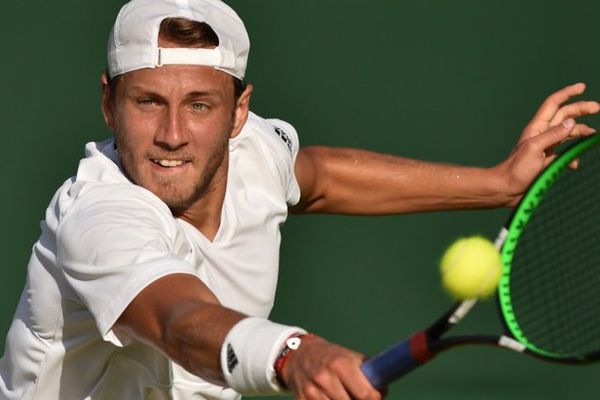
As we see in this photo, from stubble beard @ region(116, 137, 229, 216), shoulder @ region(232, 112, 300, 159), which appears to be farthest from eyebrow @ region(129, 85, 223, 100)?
shoulder @ region(232, 112, 300, 159)

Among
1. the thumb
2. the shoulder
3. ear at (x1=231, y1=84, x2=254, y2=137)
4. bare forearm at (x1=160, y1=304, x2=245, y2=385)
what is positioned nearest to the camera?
bare forearm at (x1=160, y1=304, x2=245, y2=385)

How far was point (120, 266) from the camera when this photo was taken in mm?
2779

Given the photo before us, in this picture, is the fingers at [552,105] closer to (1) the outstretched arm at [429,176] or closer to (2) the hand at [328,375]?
(1) the outstretched arm at [429,176]

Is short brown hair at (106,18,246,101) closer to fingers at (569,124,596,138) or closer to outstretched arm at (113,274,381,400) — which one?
outstretched arm at (113,274,381,400)

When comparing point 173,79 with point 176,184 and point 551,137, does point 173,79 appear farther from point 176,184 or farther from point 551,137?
point 551,137

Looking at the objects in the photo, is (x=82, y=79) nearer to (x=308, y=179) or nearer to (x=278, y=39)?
(x=278, y=39)

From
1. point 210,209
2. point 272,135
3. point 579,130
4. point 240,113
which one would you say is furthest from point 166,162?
point 579,130

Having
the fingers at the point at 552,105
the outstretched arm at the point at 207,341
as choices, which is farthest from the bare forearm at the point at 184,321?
the fingers at the point at 552,105

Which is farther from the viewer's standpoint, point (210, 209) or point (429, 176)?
point (429, 176)

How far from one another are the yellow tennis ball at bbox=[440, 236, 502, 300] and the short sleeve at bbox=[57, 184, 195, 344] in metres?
0.50

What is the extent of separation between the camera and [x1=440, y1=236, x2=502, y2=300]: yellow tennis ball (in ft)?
8.60

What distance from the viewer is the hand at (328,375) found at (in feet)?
7.91

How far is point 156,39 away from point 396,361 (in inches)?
42.0

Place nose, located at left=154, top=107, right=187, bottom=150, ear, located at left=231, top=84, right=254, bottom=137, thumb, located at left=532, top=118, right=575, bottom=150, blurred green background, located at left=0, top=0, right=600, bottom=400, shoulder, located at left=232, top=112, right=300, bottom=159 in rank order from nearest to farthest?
1. nose, located at left=154, top=107, right=187, bottom=150
2. ear, located at left=231, top=84, right=254, bottom=137
3. shoulder, located at left=232, top=112, right=300, bottom=159
4. thumb, located at left=532, top=118, right=575, bottom=150
5. blurred green background, located at left=0, top=0, right=600, bottom=400
